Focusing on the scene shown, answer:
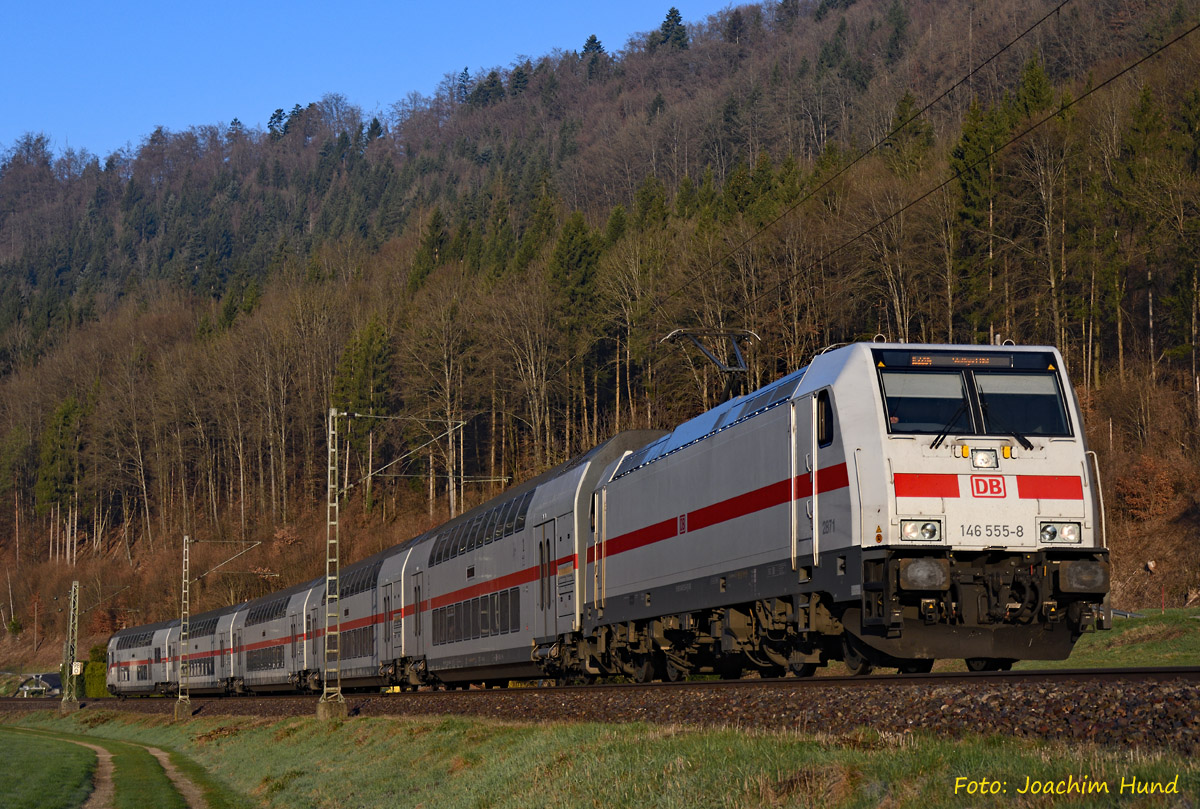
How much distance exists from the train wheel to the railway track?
0.51 m

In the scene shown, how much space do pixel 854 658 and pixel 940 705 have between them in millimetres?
4613

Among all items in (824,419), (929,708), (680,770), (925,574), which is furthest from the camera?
(824,419)

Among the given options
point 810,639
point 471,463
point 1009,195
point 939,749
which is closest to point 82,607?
point 471,463

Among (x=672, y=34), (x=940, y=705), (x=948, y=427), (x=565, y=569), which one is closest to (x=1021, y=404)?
(x=948, y=427)

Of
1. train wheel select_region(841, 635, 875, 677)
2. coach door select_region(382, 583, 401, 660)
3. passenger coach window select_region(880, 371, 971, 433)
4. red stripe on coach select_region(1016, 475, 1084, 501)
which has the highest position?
passenger coach window select_region(880, 371, 971, 433)

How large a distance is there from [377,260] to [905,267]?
282ft

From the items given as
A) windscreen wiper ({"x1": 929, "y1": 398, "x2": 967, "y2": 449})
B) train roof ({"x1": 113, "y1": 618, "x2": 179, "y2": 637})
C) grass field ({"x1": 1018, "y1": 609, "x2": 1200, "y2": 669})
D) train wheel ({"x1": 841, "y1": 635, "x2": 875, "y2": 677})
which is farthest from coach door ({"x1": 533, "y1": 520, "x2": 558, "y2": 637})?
train roof ({"x1": 113, "y1": 618, "x2": 179, "y2": 637})

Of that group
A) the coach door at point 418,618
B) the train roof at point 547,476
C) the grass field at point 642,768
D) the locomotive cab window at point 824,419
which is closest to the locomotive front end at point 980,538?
the locomotive cab window at point 824,419

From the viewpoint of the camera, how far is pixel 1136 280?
56875 millimetres

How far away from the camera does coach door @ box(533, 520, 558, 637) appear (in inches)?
1048

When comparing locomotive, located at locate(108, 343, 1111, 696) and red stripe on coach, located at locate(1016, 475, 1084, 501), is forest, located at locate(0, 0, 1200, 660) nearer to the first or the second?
locomotive, located at locate(108, 343, 1111, 696)

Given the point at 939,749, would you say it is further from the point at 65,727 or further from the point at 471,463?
the point at 471,463

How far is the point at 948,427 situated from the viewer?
1530cm

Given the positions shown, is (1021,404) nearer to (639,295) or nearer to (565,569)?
(565,569)
